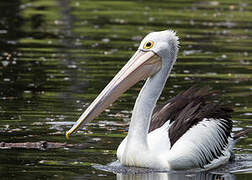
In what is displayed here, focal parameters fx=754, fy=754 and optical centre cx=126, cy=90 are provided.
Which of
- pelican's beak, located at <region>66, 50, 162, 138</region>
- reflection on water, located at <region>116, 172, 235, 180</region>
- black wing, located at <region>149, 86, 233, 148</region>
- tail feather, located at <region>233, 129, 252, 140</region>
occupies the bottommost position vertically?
reflection on water, located at <region>116, 172, 235, 180</region>

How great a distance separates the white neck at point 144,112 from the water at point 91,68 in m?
0.33

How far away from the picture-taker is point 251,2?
70.0ft

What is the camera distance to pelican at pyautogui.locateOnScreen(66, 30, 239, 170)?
710 centimetres

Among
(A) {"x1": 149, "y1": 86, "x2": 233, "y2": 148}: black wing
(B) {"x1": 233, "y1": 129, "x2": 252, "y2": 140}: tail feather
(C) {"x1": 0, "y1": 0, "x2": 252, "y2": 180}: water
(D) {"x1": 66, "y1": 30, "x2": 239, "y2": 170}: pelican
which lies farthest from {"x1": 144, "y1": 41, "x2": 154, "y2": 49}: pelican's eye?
(B) {"x1": 233, "y1": 129, "x2": 252, "y2": 140}: tail feather

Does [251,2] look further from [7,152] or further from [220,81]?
[7,152]

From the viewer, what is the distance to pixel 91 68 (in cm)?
1247

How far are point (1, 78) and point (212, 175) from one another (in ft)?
17.5

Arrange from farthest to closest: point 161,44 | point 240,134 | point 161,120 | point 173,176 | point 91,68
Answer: point 91,68 < point 240,134 < point 161,120 < point 161,44 < point 173,176

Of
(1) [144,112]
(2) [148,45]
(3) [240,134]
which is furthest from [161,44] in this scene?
(3) [240,134]

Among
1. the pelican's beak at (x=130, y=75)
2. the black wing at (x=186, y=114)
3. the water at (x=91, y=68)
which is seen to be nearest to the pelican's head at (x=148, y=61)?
the pelican's beak at (x=130, y=75)

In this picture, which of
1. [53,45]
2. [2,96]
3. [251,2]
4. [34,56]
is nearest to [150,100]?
[2,96]

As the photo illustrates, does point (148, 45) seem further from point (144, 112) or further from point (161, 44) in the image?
point (144, 112)

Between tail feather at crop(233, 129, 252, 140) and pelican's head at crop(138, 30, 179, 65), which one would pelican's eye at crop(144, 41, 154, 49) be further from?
tail feather at crop(233, 129, 252, 140)

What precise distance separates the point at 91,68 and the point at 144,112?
5.27 metres
